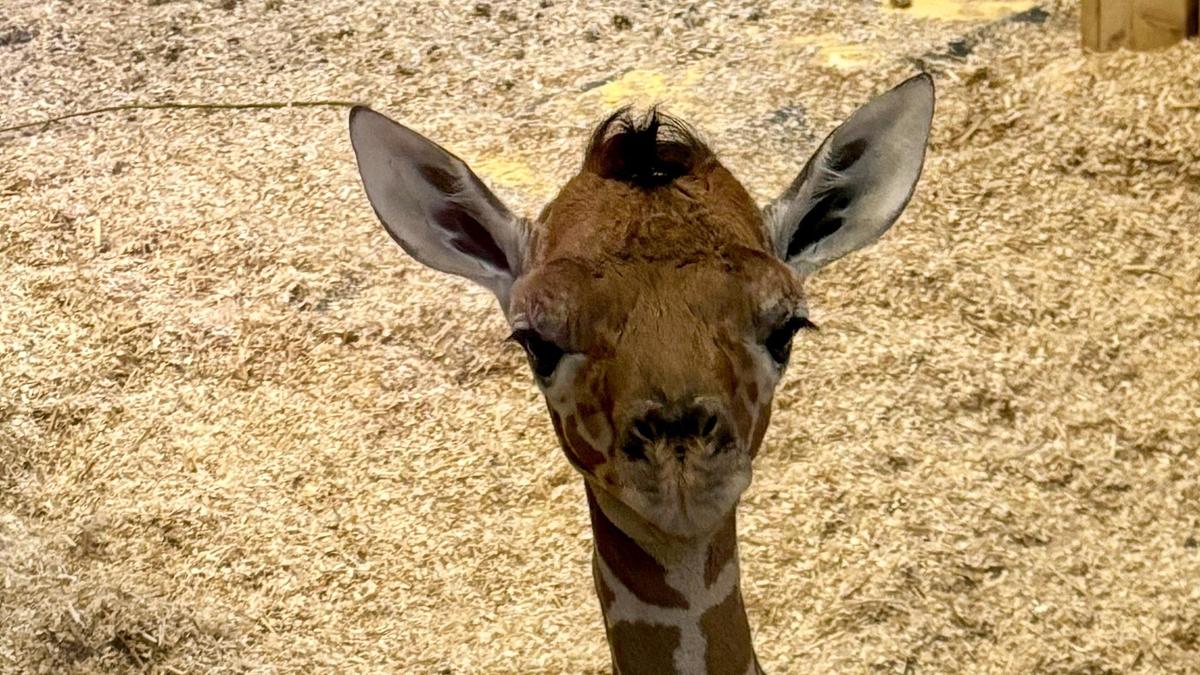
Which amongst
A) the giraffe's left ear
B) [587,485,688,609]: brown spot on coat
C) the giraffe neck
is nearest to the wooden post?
the giraffe's left ear

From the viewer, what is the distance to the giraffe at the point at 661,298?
2146 mm

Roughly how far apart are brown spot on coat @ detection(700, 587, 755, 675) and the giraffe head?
247mm

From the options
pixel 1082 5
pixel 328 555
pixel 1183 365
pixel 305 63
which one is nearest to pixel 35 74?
pixel 305 63

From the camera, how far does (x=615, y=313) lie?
7.32 ft

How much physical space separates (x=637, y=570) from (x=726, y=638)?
230 mm

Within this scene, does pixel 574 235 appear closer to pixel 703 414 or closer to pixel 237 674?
pixel 703 414

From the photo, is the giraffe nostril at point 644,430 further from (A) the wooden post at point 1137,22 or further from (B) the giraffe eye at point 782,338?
(A) the wooden post at point 1137,22

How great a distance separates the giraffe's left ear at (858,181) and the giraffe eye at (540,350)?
0.51 m

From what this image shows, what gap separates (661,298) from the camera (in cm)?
222

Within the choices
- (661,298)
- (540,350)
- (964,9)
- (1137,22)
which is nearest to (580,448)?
(540,350)

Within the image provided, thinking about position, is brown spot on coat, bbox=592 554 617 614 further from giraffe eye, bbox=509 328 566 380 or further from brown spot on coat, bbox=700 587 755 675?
giraffe eye, bbox=509 328 566 380

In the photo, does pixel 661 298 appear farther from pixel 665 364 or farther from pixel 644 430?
pixel 644 430

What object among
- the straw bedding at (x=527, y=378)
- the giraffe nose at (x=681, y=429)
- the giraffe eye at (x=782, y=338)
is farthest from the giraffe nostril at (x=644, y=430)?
the straw bedding at (x=527, y=378)

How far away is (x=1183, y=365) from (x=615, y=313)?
2.65m
